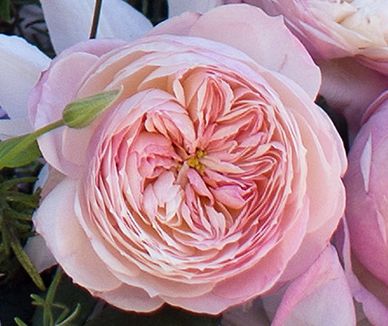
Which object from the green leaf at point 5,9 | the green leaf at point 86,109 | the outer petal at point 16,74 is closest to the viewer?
the green leaf at point 86,109

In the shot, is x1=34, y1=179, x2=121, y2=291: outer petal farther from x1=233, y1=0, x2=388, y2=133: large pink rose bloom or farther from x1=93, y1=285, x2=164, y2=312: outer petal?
x1=233, y1=0, x2=388, y2=133: large pink rose bloom

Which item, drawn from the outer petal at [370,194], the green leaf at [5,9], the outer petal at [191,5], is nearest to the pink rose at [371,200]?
the outer petal at [370,194]

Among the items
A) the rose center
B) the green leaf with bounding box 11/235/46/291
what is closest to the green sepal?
the green leaf with bounding box 11/235/46/291

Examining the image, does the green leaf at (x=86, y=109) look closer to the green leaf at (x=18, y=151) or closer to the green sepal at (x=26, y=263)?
the green leaf at (x=18, y=151)

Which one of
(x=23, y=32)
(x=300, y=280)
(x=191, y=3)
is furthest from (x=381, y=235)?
(x=23, y=32)

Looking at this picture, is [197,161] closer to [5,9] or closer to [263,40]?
[263,40]

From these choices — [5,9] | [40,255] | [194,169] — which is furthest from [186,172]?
[5,9]
